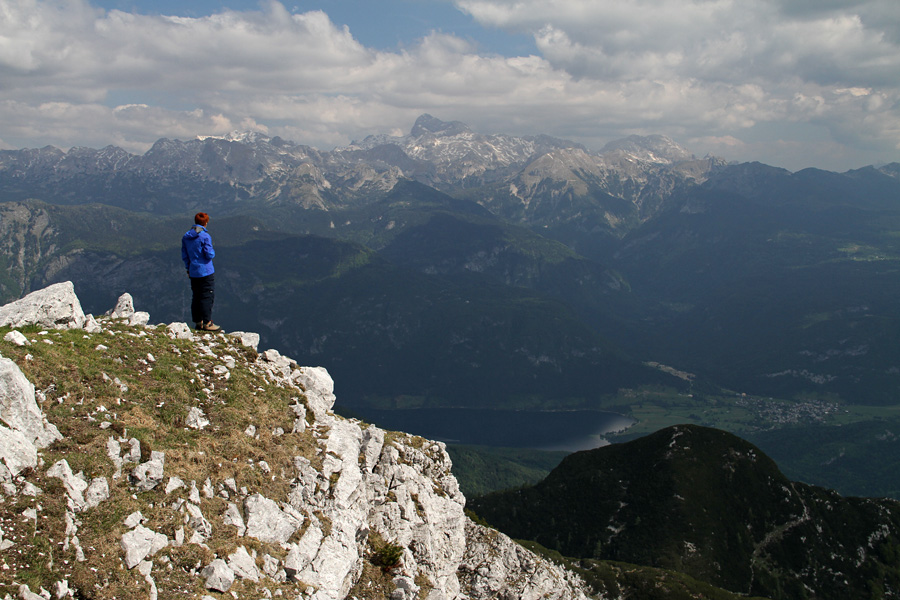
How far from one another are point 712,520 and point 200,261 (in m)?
132

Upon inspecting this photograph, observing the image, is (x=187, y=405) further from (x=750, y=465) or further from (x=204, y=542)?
(x=750, y=465)

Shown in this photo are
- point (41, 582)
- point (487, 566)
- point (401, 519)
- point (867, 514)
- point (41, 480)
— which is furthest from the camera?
point (867, 514)

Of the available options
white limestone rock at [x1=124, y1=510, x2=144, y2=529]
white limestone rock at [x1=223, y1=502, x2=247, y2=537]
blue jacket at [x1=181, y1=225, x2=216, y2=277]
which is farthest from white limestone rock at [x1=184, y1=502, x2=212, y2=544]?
blue jacket at [x1=181, y1=225, x2=216, y2=277]

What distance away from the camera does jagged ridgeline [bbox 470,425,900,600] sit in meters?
120

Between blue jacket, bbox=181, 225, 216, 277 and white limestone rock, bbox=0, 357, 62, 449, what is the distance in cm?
1377

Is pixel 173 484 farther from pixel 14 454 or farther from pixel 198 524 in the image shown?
pixel 14 454

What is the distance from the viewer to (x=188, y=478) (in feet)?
90.5

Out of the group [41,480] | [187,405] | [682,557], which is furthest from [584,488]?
[41,480]

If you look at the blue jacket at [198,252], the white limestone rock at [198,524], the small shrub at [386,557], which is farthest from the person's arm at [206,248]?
the small shrub at [386,557]

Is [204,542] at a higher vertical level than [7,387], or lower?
lower

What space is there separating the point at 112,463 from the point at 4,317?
14.3m

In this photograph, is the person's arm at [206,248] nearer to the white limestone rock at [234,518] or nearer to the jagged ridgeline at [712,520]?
the white limestone rock at [234,518]

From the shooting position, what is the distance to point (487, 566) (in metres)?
53.0

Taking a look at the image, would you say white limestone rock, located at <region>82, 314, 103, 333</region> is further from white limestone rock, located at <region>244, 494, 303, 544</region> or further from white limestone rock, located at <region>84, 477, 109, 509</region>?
white limestone rock, located at <region>244, 494, 303, 544</region>
